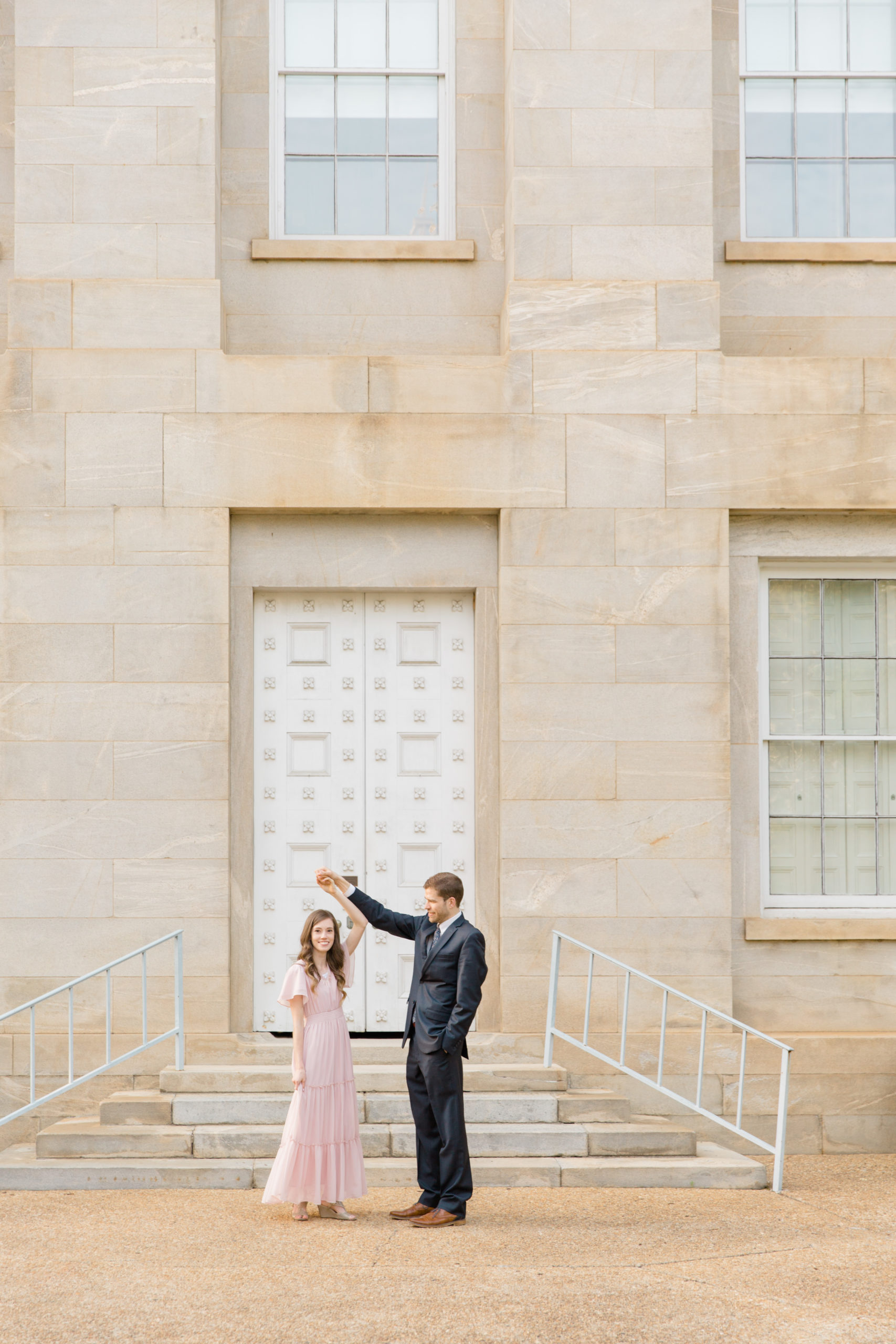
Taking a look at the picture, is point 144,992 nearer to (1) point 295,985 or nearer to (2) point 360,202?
(1) point 295,985

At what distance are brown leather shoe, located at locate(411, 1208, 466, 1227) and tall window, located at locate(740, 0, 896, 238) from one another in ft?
22.9

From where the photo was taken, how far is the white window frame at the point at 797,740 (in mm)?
9750

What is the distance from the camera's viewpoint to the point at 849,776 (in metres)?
9.92

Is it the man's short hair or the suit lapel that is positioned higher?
the man's short hair

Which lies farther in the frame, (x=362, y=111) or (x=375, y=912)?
(x=362, y=111)

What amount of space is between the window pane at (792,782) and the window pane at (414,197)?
14.2 feet

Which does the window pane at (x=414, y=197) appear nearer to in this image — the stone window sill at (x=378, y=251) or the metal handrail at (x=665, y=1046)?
the stone window sill at (x=378, y=251)

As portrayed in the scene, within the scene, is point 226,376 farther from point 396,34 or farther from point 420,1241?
point 420,1241

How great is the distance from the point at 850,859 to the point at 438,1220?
14.0 ft

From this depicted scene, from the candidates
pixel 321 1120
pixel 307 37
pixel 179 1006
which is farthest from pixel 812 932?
pixel 307 37

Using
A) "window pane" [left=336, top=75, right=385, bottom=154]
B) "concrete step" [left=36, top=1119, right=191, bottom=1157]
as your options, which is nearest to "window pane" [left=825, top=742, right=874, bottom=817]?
"concrete step" [left=36, top=1119, right=191, bottom=1157]

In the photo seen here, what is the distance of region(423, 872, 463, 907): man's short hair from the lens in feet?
23.4

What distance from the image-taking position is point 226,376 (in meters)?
9.52

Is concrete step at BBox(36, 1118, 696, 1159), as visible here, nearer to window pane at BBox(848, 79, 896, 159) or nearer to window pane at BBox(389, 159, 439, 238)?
window pane at BBox(389, 159, 439, 238)
